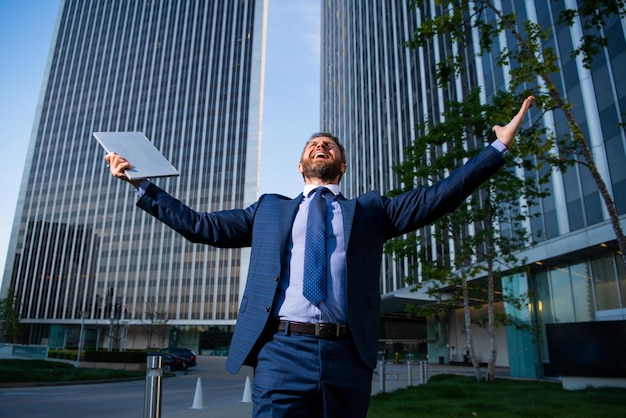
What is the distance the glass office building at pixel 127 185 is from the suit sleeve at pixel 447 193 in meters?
66.3

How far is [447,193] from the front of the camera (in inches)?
93.4

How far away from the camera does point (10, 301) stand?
184ft

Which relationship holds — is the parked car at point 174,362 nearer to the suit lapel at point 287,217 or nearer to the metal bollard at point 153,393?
the metal bollard at point 153,393

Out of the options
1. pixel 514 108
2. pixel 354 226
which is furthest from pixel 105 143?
pixel 514 108

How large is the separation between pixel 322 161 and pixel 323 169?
1.9 inches

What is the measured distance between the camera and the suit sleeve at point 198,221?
2.53m

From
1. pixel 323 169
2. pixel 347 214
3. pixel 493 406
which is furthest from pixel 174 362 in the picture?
pixel 347 214

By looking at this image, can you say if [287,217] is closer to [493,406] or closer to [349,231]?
[349,231]

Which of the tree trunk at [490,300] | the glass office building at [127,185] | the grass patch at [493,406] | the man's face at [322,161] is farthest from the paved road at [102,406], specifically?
the glass office building at [127,185]

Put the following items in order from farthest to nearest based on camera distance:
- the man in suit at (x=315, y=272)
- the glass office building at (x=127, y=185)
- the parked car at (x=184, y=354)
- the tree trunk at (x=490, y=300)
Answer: the glass office building at (x=127, y=185) < the parked car at (x=184, y=354) < the tree trunk at (x=490, y=300) < the man in suit at (x=315, y=272)

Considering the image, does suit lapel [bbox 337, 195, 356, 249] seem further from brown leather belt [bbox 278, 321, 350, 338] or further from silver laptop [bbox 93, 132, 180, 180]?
silver laptop [bbox 93, 132, 180, 180]

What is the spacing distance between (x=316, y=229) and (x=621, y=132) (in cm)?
1862

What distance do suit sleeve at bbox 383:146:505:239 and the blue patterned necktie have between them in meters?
0.44

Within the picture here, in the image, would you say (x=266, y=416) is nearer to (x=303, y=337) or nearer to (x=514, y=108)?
(x=303, y=337)
